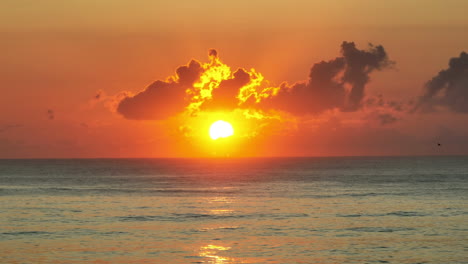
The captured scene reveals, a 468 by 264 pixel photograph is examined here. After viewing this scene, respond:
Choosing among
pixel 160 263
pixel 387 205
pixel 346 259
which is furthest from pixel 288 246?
pixel 387 205

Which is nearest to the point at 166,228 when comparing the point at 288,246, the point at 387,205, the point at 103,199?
the point at 288,246

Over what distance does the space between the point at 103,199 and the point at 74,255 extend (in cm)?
4612

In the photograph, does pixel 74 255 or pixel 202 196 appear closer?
pixel 74 255

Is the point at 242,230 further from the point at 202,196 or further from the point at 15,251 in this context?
the point at 202,196

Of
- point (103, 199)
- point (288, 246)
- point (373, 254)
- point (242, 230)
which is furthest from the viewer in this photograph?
point (103, 199)

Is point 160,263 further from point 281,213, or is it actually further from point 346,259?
point 281,213

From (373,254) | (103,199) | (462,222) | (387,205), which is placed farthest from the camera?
(103,199)

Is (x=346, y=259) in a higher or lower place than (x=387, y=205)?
lower

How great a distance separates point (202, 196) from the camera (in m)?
93.5

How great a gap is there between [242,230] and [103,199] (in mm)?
38666

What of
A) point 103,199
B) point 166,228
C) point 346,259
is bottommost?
point 346,259

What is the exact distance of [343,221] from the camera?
194ft

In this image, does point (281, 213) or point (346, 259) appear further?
point (281, 213)

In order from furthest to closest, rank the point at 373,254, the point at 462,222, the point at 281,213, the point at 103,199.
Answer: the point at 103,199 < the point at 281,213 < the point at 462,222 < the point at 373,254
